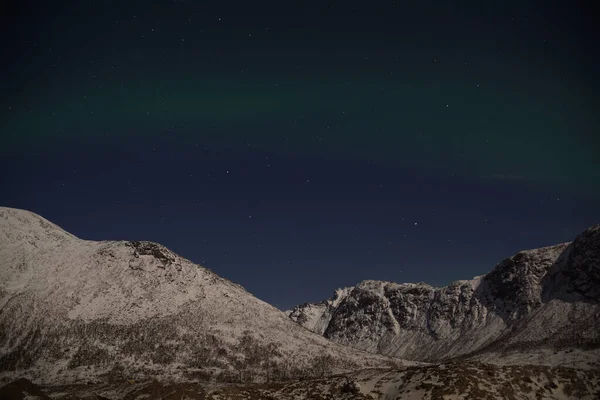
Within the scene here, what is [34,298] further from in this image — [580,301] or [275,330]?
[580,301]

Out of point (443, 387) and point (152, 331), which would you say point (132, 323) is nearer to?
point (152, 331)

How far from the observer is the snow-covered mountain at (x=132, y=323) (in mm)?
135125

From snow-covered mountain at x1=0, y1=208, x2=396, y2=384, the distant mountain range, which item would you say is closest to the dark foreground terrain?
the distant mountain range

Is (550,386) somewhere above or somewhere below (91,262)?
below

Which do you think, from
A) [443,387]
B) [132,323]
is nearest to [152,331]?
[132,323]

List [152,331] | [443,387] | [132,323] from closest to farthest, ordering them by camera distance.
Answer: [443,387], [152,331], [132,323]

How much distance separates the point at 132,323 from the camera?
15575 centimetres

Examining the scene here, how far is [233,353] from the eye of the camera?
147m

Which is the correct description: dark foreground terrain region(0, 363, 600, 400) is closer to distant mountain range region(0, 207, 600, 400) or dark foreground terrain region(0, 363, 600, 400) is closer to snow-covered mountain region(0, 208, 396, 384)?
distant mountain range region(0, 207, 600, 400)

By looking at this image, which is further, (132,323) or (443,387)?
(132,323)

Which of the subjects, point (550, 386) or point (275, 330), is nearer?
point (550, 386)

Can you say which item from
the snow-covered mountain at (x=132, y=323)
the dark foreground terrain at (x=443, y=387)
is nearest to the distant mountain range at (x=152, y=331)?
the snow-covered mountain at (x=132, y=323)

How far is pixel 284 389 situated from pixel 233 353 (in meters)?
91.3

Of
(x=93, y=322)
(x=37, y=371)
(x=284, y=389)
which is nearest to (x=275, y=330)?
(x=93, y=322)
